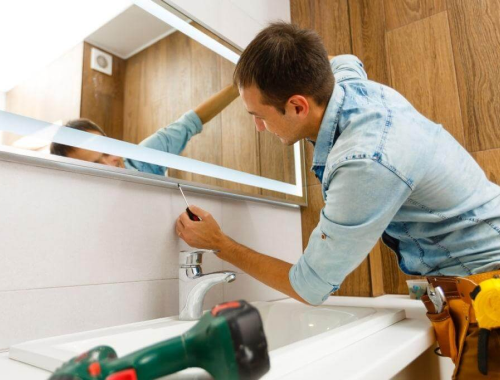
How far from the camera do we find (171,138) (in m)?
1.03

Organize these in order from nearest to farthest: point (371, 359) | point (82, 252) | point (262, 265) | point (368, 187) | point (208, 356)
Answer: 1. point (208, 356)
2. point (371, 359)
3. point (368, 187)
4. point (82, 252)
5. point (262, 265)

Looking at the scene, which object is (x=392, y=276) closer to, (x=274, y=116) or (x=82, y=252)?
(x=274, y=116)

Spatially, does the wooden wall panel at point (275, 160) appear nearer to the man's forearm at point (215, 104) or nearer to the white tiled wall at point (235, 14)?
the man's forearm at point (215, 104)

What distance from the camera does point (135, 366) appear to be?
0.33 meters

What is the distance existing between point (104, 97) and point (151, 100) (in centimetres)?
12

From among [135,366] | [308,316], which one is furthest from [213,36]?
[135,366]

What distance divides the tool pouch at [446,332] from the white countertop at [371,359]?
0.02 metres

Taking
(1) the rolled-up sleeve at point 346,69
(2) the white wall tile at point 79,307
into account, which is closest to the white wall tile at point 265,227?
(2) the white wall tile at point 79,307

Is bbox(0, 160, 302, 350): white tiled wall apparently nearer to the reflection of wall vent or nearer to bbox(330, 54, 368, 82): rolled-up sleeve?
the reflection of wall vent

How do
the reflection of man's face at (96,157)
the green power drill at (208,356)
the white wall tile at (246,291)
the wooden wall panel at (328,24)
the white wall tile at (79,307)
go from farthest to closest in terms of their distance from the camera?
1. the wooden wall panel at (328,24)
2. the white wall tile at (246,291)
3. the reflection of man's face at (96,157)
4. the white wall tile at (79,307)
5. the green power drill at (208,356)

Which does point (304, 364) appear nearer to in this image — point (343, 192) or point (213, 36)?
point (343, 192)

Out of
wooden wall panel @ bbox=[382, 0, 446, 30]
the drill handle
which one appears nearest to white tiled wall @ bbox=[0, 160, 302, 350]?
the drill handle

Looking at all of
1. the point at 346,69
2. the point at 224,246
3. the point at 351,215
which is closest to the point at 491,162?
the point at 346,69

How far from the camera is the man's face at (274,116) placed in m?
0.87
